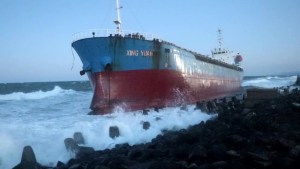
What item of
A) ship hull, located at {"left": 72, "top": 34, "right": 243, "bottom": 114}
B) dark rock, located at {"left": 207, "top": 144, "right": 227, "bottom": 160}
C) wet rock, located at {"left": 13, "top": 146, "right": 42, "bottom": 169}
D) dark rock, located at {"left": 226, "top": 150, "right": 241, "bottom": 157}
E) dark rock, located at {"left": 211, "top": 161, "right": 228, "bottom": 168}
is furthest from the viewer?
ship hull, located at {"left": 72, "top": 34, "right": 243, "bottom": 114}

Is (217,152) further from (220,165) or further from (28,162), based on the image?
(28,162)

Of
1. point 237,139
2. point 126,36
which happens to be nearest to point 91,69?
point 126,36

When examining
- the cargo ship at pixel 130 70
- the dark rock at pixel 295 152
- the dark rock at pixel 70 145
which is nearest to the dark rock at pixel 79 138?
the dark rock at pixel 70 145

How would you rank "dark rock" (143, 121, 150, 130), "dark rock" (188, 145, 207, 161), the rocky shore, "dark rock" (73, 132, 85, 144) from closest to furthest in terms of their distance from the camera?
the rocky shore < "dark rock" (188, 145, 207, 161) < "dark rock" (73, 132, 85, 144) < "dark rock" (143, 121, 150, 130)

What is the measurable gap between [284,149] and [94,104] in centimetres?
1029

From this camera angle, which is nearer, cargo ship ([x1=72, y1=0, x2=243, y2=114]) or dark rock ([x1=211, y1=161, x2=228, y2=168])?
dark rock ([x1=211, y1=161, x2=228, y2=168])

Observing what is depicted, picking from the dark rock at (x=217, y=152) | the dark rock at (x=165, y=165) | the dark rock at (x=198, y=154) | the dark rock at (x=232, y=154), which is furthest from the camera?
the dark rock at (x=198, y=154)

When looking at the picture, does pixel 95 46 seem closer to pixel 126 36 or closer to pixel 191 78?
pixel 126 36

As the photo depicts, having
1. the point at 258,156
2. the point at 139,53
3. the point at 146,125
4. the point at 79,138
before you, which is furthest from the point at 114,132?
the point at 258,156

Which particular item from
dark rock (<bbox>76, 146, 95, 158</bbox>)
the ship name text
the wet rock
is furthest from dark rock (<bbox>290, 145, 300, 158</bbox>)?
the ship name text

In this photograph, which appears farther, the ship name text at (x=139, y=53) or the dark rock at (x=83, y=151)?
the ship name text at (x=139, y=53)

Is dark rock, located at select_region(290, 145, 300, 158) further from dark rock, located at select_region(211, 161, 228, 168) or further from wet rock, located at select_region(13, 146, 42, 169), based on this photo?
wet rock, located at select_region(13, 146, 42, 169)

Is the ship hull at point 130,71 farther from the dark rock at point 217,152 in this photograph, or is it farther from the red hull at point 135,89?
the dark rock at point 217,152

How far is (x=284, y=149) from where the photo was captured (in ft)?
15.1
